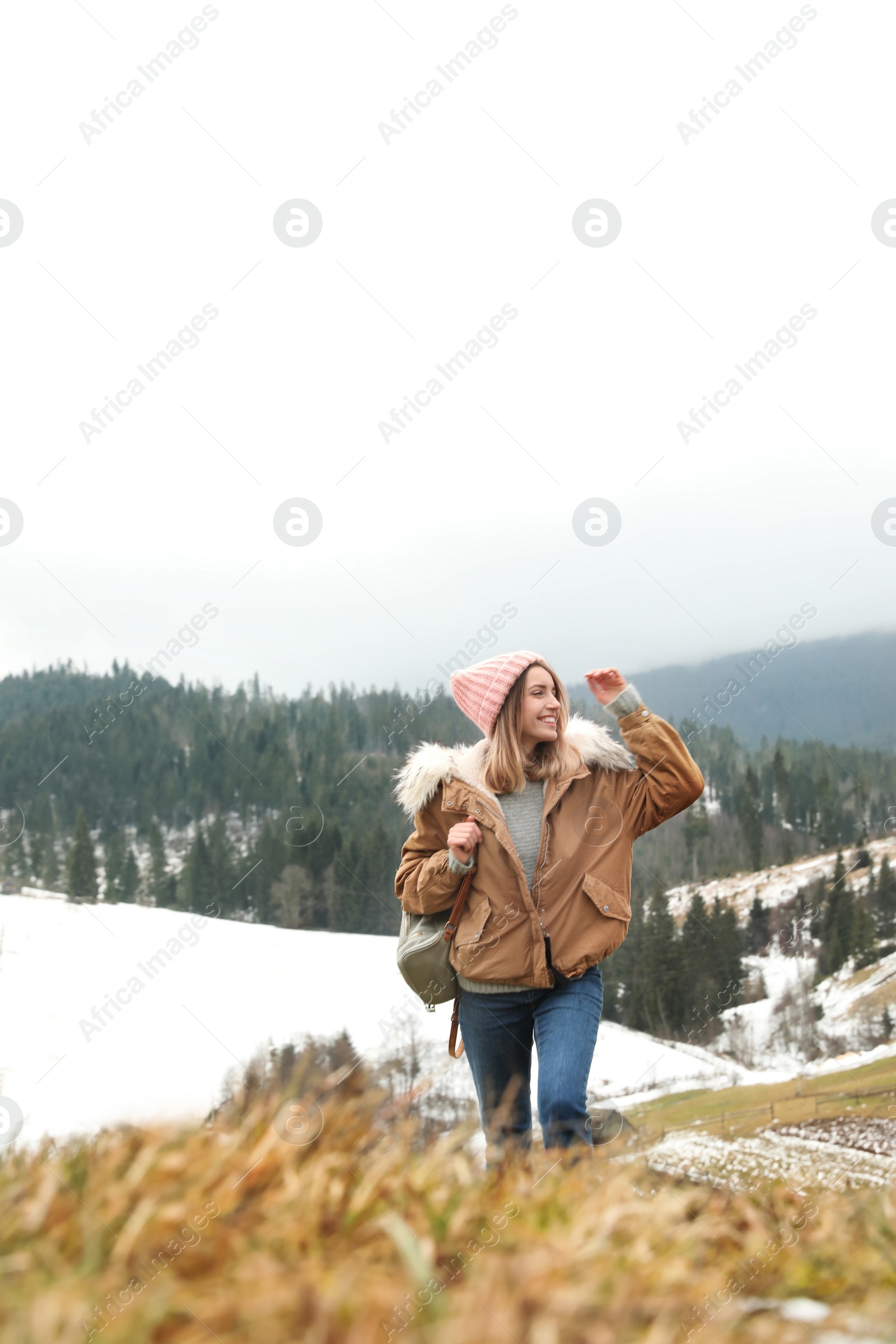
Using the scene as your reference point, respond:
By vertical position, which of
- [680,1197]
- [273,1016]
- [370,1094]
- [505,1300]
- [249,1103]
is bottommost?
[273,1016]

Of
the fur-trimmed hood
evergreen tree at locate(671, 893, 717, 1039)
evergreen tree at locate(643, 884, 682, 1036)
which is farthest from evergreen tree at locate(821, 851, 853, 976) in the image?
the fur-trimmed hood

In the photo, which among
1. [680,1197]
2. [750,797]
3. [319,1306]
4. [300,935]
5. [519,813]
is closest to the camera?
[319,1306]

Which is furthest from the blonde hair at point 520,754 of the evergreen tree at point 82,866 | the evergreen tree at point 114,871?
the evergreen tree at point 114,871

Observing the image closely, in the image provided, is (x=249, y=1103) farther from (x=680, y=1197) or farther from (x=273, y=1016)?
(x=273, y=1016)

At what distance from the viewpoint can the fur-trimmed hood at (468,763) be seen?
458 cm

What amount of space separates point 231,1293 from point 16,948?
8882cm

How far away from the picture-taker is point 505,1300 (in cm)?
179

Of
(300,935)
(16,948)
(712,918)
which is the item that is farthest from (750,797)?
(16,948)

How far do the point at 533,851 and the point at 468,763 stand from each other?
593 millimetres

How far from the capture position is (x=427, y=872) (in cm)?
448

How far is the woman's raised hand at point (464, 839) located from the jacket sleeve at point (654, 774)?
0.74m

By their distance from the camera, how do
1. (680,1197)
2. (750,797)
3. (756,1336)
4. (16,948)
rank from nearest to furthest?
(756,1336)
(680,1197)
(16,948)
(750,797)

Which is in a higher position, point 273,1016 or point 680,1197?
point 680,1197

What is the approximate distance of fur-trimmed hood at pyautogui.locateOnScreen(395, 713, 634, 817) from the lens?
15.0 feet
